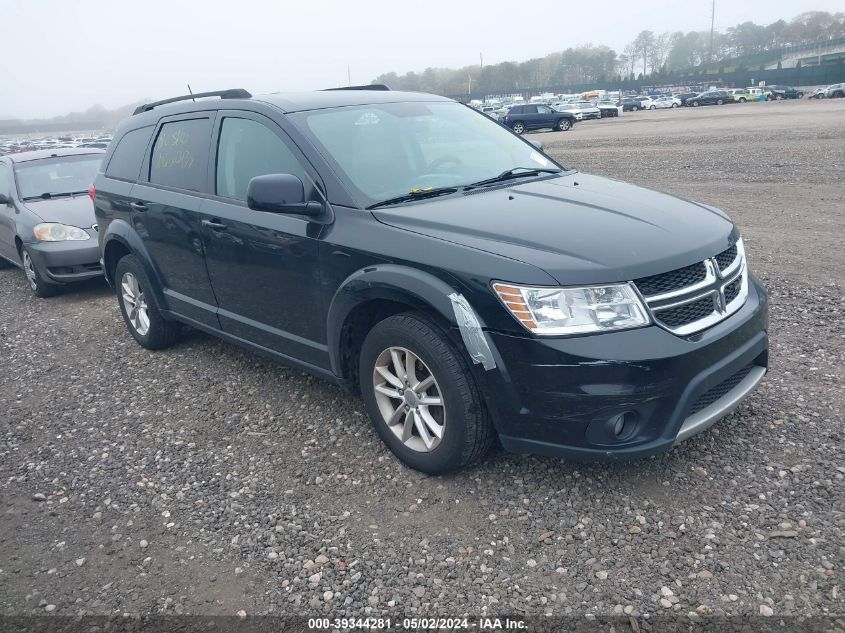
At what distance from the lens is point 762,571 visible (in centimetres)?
275

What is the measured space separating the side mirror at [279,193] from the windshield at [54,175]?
608cm

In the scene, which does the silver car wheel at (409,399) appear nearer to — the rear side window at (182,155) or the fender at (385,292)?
the fender at (385,292)

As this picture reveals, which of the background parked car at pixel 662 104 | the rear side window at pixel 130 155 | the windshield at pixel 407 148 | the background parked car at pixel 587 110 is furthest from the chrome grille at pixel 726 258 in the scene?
the background parked car at pixel 662 104

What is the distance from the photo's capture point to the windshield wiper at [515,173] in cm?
409

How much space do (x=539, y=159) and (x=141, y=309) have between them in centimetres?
347

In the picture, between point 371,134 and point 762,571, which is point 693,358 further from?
point 371,134

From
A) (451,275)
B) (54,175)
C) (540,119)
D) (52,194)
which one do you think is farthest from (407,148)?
(540,119)

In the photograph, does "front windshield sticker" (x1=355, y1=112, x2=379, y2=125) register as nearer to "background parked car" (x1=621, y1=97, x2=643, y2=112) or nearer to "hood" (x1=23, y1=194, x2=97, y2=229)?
"hood" (x1=23, y1=194, x2=97, y2=229)

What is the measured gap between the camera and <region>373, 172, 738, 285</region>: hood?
9.94 ft

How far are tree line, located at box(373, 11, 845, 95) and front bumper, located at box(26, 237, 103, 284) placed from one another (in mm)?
131715

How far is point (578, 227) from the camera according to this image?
331cm

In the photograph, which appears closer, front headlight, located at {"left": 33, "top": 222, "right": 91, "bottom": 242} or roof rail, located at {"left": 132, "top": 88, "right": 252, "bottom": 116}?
roof rail, located at {"left": 132, "top": 88, "right": 252, "bottom": 116}

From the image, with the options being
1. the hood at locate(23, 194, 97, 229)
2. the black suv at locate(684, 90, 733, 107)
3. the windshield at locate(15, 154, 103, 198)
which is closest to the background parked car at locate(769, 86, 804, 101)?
the black suv at locate(684, 90, 733, 107)

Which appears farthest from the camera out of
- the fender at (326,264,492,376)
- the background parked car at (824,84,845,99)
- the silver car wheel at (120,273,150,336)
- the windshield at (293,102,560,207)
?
the background parked car at (824,84,845,99)
